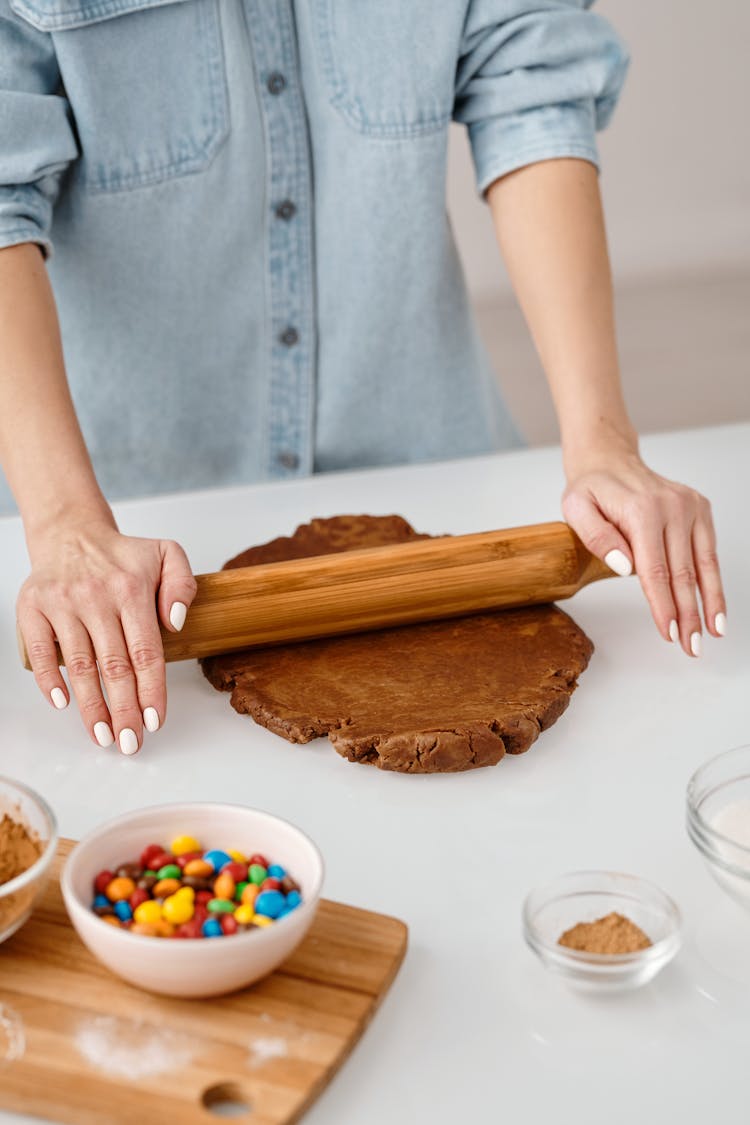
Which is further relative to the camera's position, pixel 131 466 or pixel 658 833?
pixel 131 466

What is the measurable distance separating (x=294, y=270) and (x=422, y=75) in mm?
274

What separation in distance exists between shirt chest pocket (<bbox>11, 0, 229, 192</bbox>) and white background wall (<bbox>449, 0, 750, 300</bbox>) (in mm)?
3861

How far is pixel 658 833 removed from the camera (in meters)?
0.93

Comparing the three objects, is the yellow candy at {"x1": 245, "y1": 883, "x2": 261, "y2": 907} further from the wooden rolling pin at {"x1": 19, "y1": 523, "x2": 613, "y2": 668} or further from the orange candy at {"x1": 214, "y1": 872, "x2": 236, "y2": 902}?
the wooden rolling pin at {"x1": 19, "y1": 523, "x2": 613, "y2": 668}

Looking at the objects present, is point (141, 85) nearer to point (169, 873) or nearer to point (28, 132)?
point (28, 132)

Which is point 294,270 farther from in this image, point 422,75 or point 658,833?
point 658,833

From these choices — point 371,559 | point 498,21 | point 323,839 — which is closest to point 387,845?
point 323,839

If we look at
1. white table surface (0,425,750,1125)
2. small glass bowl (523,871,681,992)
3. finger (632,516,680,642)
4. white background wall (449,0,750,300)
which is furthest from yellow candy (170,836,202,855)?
white background wall (449,0,750,300)

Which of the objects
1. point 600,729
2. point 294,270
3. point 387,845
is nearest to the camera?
Result: point 387,845

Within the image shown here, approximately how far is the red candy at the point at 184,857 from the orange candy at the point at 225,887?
0.11 feet

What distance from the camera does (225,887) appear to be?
767 millimetres

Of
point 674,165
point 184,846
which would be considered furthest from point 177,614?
point 674,165

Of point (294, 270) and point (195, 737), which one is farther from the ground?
point (294, 270)

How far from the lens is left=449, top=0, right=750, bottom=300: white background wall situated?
16.9ft
